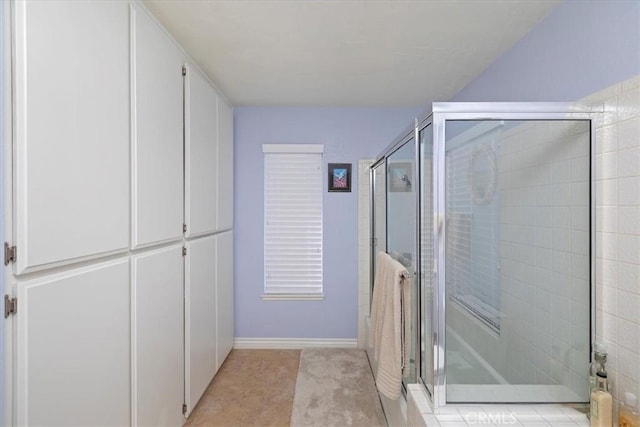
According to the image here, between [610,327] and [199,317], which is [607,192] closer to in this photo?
[610,327]

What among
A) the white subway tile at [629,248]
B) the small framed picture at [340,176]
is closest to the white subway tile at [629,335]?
the white subway tile at [629,248]

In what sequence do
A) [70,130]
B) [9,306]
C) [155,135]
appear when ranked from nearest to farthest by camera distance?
[9,306], [70,130], [155,135]

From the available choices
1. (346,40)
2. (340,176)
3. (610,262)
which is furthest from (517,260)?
(340,176)

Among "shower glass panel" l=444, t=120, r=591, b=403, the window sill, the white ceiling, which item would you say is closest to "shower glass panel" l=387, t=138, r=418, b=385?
"shower glass panel" l=444, t=120, r=591, b=403

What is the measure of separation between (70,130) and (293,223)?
7.33ft

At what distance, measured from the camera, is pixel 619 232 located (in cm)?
121

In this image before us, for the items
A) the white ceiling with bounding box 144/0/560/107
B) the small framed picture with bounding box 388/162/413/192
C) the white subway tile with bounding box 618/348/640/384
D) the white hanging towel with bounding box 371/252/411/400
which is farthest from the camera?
the small framed picture with bounding box 388/162/413/192

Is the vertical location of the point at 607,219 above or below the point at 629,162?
below

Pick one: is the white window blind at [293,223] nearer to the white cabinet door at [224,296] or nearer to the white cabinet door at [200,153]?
the white cabinet door at [224,296]

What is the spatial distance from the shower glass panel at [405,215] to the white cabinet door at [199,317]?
4.45 feet

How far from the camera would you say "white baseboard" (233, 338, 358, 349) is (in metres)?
3.14

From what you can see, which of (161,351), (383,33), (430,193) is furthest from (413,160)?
(161,351)

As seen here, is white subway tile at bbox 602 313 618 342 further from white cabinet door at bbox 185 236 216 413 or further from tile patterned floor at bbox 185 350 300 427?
white cabinet door at bbox 185 236 216 413

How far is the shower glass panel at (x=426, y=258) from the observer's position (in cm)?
136
